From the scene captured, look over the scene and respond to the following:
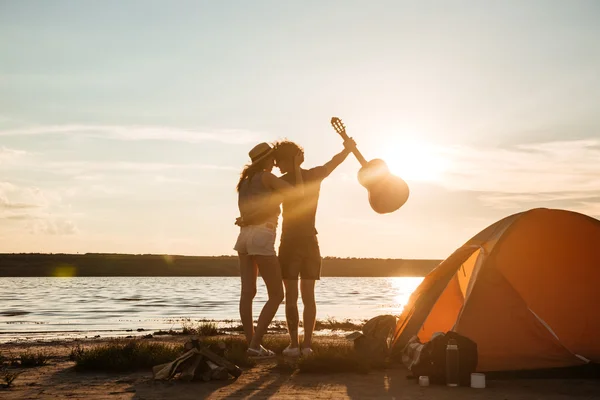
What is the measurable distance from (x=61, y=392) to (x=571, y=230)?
245 inches

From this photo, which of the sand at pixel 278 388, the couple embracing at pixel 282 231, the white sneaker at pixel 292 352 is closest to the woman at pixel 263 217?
the couple embracing at pixel 282 231

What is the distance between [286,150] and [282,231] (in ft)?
3.58

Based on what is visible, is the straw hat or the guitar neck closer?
the straw hat

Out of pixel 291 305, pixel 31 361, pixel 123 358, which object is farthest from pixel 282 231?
pixel 31 361

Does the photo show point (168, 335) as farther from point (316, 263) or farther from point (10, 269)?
point (10, 269)

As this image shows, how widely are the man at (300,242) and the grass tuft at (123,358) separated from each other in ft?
5.53

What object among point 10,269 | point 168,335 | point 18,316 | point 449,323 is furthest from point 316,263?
point 10,269

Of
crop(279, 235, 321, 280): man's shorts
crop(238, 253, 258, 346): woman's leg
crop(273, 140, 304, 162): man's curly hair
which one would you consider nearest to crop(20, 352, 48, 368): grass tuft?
crop(238, 253, 258, 346): woman's leg

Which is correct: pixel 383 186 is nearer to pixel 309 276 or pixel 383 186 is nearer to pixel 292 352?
pixel 309 276

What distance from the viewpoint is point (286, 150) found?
9062mm

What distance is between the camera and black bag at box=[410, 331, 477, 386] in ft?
23.9

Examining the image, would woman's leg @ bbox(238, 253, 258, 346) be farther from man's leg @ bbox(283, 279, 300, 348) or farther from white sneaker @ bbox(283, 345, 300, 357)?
white sneaker @ bbox(283, 345, 300, 357)

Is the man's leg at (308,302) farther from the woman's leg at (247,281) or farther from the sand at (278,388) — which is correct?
the sand at (278,388)

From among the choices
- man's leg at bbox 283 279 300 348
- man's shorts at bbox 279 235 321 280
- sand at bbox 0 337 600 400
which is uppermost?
man's shorts at bbox 279 235 321 280
